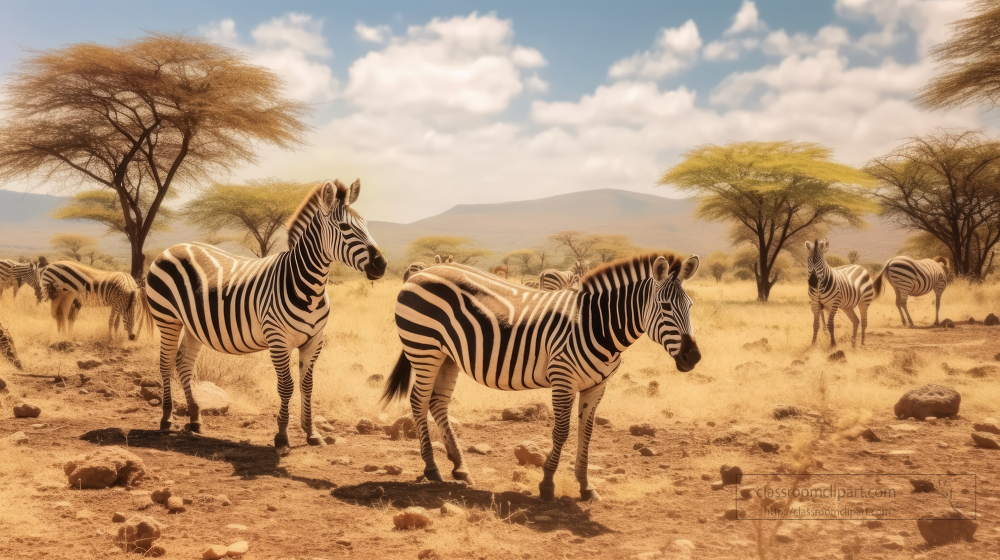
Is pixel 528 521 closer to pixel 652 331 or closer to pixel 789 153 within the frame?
pixel 652 331

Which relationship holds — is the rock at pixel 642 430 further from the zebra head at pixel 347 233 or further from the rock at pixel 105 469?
the rock at pixel 105 469

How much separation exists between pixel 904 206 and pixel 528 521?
32.0 meters

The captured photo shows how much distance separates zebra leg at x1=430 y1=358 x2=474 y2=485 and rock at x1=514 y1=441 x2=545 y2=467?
1.78ft

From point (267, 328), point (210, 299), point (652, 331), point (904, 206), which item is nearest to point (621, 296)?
point (652, 331)

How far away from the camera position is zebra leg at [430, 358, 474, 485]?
5238 millimetres

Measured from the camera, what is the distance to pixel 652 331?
177 inches

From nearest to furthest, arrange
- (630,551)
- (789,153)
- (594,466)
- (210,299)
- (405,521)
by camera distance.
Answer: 1. (630,551)
2. (405,521)
3. (594,466)
4. (210,299)
5. (789,153)

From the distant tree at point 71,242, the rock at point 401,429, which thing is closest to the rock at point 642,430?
the rock at point 401,429

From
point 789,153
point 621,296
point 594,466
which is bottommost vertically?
point 594,466

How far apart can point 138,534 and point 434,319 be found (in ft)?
8.34

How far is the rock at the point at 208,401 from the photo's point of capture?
7.23 metres

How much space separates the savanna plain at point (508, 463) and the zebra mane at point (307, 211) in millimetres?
2159

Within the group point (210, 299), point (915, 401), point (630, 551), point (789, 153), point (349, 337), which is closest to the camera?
point (630, 551)

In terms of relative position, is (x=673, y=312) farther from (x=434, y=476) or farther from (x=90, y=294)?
(x=90, y=294)
